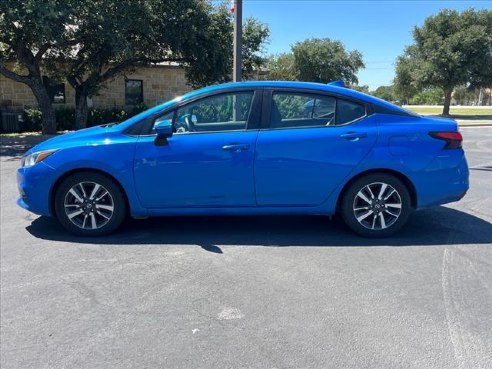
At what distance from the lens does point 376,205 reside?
Result: 16.4 feet

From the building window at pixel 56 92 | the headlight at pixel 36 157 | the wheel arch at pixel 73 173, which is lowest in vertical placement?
the wheel arch at pixel 73 173

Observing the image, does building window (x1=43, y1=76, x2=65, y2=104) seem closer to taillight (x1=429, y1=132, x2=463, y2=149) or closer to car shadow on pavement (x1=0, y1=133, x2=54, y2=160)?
car shadow on pavement (x1=0, y1=133, x2=54, y2=160)

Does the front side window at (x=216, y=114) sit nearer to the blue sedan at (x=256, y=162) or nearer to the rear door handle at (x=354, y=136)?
the blue sedan at (x=256, y=162)

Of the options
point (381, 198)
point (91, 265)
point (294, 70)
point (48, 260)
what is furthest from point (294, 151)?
point (294, 70)

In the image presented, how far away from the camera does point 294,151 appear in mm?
4871

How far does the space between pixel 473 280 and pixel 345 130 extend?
1927 mm

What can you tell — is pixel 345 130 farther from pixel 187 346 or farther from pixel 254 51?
Answer: pixel 254 51

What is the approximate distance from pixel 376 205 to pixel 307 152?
0.96 metres

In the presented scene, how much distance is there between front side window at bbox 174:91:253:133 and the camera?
4.98m

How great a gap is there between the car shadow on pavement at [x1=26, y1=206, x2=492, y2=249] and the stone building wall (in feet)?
62.1

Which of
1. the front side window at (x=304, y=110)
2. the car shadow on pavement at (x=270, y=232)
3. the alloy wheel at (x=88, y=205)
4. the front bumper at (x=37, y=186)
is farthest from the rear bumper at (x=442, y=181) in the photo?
the front bumper at (x=37, y=186)

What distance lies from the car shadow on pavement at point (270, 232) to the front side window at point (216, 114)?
1.17m

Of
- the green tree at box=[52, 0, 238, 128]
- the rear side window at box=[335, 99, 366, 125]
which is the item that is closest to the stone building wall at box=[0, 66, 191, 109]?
the green tree at box=[52, 0, 238, 128]

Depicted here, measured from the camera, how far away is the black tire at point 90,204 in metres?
4.95
